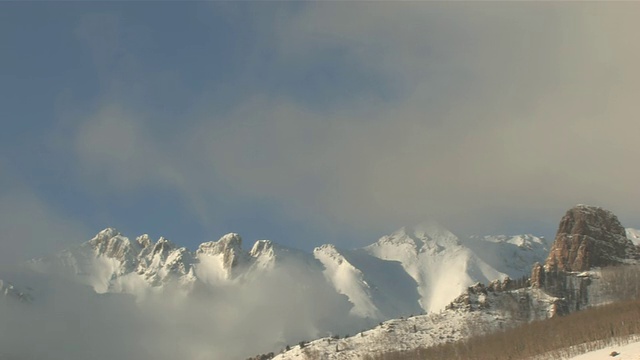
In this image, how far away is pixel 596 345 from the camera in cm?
16350

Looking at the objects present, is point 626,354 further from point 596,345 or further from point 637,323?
point 637,323

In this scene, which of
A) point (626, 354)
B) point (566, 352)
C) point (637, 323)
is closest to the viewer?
point (626, 354)

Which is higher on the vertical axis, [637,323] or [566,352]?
[637,323]

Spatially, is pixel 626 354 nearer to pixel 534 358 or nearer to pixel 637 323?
pixel 534 358

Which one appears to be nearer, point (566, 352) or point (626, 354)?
point (626, 354)

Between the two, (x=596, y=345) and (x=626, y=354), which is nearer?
(x=626, y=354)

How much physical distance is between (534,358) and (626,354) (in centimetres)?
4787

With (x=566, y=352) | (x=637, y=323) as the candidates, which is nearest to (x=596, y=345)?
(x=566, y=352)

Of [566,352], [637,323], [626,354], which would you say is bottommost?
[626,354]

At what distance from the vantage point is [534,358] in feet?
528

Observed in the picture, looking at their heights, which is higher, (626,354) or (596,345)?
(596,345)

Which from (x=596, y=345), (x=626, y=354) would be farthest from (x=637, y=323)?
(x=626, y=354)

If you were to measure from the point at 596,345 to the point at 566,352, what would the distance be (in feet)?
25.6

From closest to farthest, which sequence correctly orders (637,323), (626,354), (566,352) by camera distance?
(626,354)
(566,352)
(637,323)
